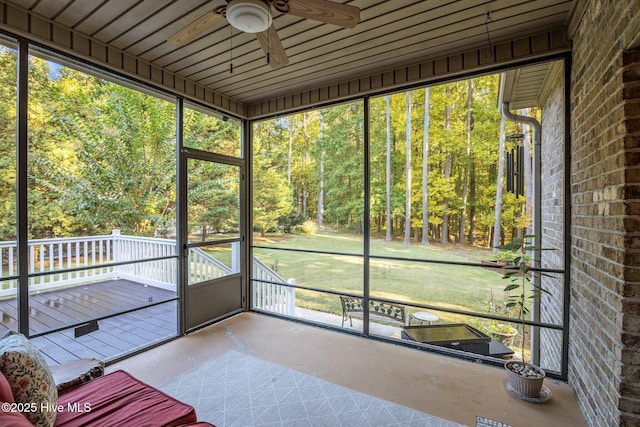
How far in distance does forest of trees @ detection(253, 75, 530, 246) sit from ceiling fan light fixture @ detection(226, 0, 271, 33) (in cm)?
399

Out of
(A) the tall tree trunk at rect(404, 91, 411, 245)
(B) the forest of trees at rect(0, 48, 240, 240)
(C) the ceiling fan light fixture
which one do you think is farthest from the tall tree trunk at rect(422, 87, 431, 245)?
(C) the ceiling fan light fixture

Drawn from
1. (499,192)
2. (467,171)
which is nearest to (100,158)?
(467,171)

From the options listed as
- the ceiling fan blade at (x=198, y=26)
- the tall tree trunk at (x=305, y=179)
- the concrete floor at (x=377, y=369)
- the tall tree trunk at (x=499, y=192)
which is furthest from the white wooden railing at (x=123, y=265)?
the tall tree trunk at (x=499, y=192)

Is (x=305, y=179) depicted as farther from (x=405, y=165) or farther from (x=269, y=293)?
(x=269, y=293)

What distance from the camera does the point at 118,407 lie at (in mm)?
1506

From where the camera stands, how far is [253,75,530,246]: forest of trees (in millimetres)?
6090

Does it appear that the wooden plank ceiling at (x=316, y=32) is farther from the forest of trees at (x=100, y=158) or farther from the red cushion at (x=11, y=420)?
the red cushion at (x=11, y=420)

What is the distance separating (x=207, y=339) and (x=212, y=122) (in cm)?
277

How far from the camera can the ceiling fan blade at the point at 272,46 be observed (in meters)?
1.89

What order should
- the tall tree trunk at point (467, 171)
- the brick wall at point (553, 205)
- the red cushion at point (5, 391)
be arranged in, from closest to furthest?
1. the red cushion at point (5, 391)
2. the brick wall at point (553, 205)
3. the tall tree trunk at point (467, 171)

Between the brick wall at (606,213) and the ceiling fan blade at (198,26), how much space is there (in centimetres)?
212

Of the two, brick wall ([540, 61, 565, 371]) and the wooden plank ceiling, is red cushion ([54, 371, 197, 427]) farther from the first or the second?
brick wall ([540, 61, 565, 371])

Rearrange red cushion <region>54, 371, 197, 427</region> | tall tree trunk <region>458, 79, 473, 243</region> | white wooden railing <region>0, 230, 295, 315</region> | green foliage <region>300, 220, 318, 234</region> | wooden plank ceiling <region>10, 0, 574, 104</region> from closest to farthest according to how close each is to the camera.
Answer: red cushion <region>54, 371, 197, 427</region>, wooden plank ceiling <region>10, 0, 574, 104</region>, white wooden railing <region>0, 230, 295, 315</region>, tall tree trunk <region>458, 79, 473, 243</region>, green foliage <region>300, 220, 318, 234</region>

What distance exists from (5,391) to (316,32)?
281 centimetres
